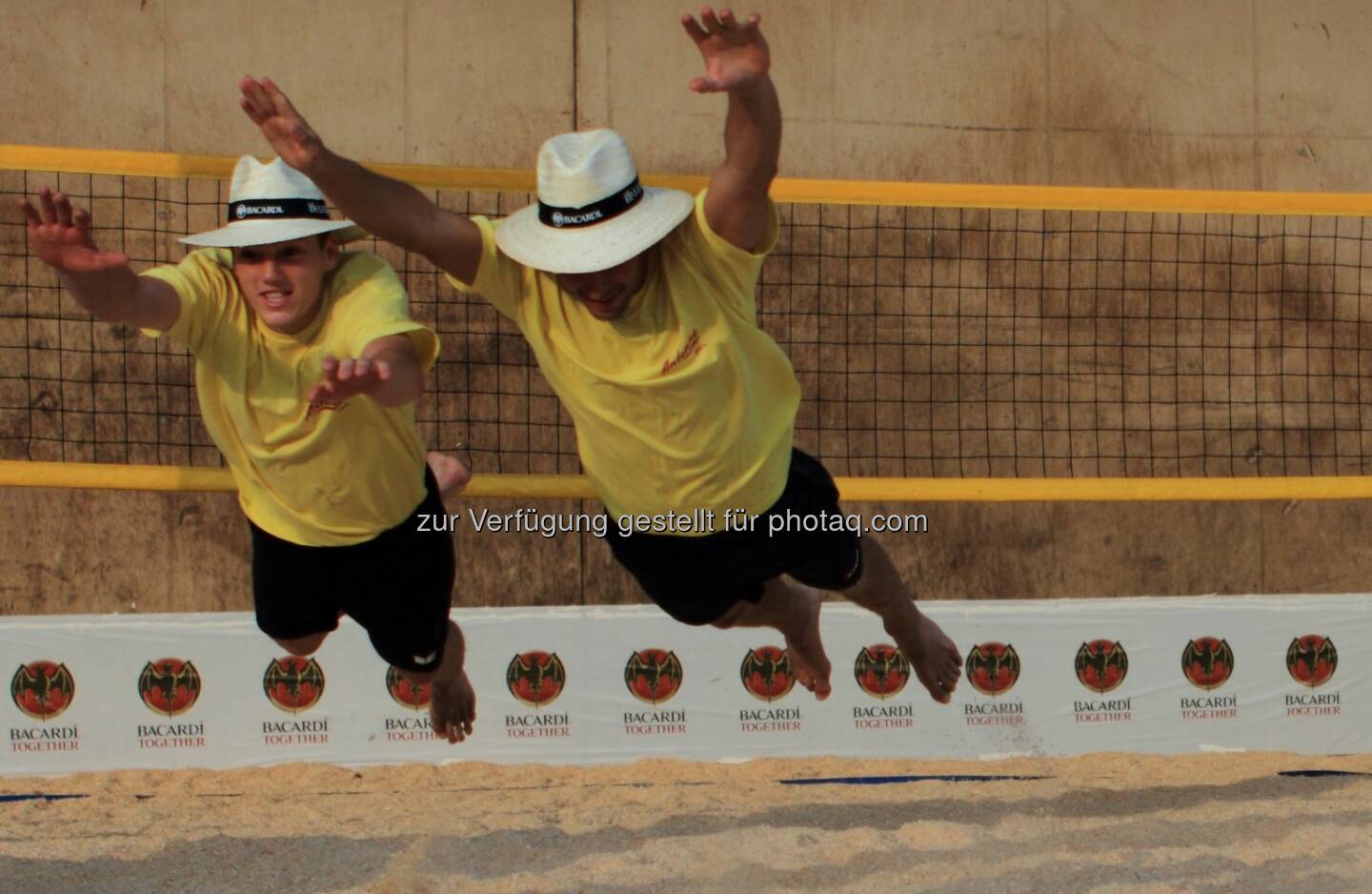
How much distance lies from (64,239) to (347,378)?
1.01 meters

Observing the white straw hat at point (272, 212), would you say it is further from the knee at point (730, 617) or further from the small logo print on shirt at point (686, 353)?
the knee at point (730, 617)

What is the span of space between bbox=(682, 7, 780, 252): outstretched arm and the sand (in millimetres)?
2596

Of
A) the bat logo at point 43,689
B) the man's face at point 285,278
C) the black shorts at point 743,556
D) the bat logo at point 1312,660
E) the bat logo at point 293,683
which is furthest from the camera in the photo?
the bat logo at point 1312,660

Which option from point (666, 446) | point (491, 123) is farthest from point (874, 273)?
point (666, 446)

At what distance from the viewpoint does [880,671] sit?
7.54 metres

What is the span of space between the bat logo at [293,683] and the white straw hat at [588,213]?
400 cm

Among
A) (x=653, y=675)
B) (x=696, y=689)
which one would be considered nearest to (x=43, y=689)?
(x=653, y=675)

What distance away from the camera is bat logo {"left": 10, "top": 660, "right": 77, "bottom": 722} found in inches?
276

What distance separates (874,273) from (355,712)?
386 centimetres

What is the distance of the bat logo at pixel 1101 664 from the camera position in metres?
7.66

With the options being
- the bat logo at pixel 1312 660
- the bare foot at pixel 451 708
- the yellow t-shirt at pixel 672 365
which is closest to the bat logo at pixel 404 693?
the bare foot at pixel 451 708

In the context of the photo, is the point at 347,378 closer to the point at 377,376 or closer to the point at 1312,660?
the point at 377,376

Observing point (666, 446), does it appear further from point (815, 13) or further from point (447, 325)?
point (815, 13)

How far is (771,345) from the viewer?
4047 mm
